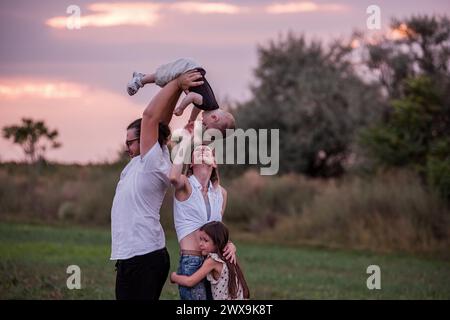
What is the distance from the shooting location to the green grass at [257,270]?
13805mm

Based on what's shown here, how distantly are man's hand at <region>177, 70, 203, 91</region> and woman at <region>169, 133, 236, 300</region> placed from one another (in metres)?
0.39

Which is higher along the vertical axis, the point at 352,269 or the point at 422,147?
the point at 422,147

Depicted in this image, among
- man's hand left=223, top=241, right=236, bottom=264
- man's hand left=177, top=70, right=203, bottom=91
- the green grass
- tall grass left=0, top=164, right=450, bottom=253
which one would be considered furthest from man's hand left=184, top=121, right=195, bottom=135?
tall grass left=0, top=164, right=450, bottom=253

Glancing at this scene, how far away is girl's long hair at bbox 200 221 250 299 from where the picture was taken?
22.9 ft

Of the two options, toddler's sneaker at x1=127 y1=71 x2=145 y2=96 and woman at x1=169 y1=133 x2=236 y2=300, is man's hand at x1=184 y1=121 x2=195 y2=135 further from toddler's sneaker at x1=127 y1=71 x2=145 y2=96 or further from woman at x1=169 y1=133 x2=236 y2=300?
toddler's sneaker at x1=127 y1=71 x2=145 y2=96

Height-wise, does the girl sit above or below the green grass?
above

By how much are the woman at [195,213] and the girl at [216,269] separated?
48 mm

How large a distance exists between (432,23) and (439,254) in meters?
15.4

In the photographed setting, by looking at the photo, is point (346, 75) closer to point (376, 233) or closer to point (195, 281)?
point (376, 233)

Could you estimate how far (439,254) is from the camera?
23578 mm

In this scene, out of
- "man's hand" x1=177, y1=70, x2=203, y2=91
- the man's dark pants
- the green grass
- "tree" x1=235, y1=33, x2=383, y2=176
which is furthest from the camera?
"tree" x1=235, y1=33, x2=383, y2=176

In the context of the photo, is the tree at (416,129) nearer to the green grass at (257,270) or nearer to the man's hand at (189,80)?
the green grass at (257,270)

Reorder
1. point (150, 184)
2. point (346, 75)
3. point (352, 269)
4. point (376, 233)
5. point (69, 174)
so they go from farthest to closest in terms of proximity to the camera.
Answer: point (346, 75) < point (69, 174) < point (376, 233) < point (352, 269) < point (150, 184)
